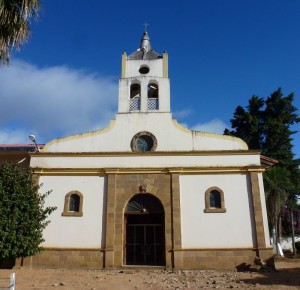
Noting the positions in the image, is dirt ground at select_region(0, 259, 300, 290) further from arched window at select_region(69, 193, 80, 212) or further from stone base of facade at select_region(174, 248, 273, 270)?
arched window at select_region(69, 193, 80, 212)

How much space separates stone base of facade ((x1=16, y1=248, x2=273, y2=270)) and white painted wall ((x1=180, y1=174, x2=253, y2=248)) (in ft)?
1.13

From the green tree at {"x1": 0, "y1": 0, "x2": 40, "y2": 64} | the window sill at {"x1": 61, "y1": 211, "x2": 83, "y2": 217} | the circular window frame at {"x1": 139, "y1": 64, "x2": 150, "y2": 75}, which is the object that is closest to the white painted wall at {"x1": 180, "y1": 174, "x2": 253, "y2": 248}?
the window sill at {"x1": 61, "y1": 211, "x2": 83, "y2": 217}

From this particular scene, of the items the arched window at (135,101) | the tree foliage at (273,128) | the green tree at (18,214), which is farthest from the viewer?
the tree foliage at (273,128)

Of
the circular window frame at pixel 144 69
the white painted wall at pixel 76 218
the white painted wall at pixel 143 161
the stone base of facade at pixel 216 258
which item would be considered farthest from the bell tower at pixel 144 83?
the stone base of facade at pixel 216 258

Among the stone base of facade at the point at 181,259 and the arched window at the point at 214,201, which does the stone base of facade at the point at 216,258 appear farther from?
the arched window at the point at 214,201

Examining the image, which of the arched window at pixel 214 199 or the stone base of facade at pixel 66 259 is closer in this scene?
the stone base of facade at pixel 66 259

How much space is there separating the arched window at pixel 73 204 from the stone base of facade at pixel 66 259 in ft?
5.56

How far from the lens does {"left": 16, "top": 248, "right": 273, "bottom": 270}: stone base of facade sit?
600 inches

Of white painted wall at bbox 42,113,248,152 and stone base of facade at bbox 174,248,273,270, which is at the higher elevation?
white painted wall at bbox 42,113,248,152

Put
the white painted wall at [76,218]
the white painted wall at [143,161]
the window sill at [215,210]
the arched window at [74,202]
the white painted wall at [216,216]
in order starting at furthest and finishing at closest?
1. the white painted wall at [143,161]
2. the arched window at [74,202]
3. the white painted wall at [76,218]
4. the window sill at [215,210]
5. the white painted wall at [216,216]

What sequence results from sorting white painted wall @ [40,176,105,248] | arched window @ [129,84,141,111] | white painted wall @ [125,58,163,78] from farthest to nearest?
white painted wall @ [125,58,163,78]
arched window @ [129,84,141,111]
white painted wall @ [40,176,105,248]

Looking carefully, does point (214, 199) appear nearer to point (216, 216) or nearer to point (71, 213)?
point (216, 216)

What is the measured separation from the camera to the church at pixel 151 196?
1556 cm

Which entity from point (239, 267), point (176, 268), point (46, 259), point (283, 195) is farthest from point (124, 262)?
point (283, 195)
